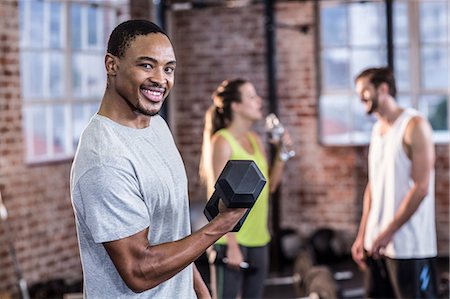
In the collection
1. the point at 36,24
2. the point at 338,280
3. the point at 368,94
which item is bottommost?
the point at 338,280

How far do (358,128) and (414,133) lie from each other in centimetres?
357

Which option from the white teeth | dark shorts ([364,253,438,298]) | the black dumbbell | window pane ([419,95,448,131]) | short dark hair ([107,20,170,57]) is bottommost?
dark shorts ([364,253,438,298])

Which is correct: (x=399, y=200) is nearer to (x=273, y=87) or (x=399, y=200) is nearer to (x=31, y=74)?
(x=31, y=74)

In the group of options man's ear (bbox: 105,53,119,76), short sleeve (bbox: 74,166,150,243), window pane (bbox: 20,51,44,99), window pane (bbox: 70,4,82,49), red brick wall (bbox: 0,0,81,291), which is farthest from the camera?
window pane (bbox: 70,4,82,49)

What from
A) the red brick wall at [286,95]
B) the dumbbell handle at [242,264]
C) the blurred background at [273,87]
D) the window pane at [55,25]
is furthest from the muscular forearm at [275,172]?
the red brick wall at [286,95]

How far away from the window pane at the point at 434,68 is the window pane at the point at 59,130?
2.93 metres

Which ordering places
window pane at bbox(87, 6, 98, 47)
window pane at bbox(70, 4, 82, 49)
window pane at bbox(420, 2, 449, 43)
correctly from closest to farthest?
1. window pane at bbox(70, 4, 82, 49)
2. window pane at bbox(87, 6, 98, 47)
3. window pane at bbox(420, 2, 449, 43)

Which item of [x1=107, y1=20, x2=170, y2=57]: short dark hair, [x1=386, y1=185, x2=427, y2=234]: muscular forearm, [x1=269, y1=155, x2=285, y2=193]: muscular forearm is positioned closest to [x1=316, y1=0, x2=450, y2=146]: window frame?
[x1=269, y1=155, x2=285, y2=193]: muscular forearm

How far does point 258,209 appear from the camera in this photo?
3.77 meters

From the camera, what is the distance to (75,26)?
20.6 feet

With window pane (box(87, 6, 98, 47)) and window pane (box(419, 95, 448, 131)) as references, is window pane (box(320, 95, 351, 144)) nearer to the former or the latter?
window pane (box(419, 95, 448, 131))

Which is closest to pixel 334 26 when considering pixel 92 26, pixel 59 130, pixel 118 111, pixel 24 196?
pixel 92 26

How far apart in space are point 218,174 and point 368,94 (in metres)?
0.78

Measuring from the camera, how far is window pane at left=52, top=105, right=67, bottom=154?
6.11 meters
